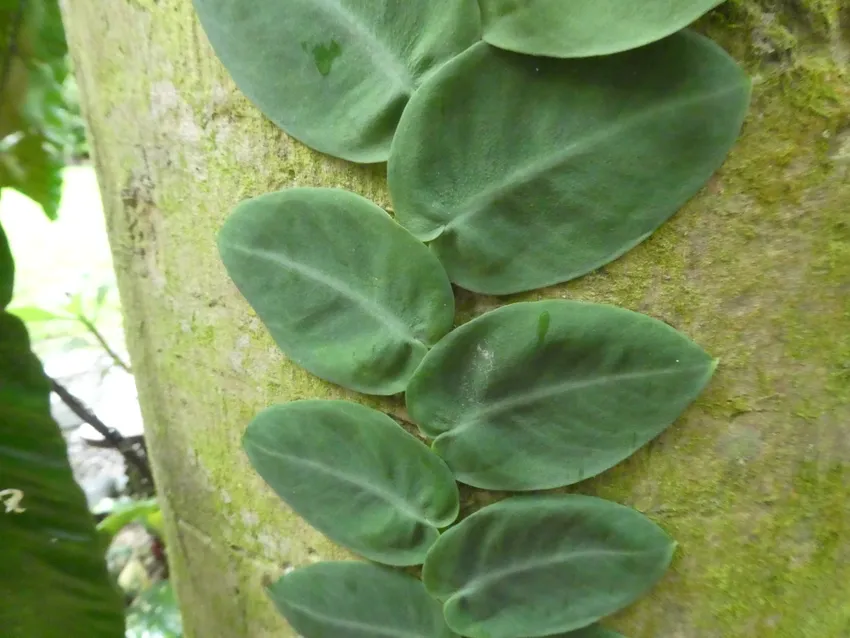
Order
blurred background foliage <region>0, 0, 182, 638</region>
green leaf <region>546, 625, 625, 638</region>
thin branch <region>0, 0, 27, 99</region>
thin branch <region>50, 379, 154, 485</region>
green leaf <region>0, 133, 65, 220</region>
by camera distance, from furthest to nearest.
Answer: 1. thin branch <region>50, 379, 154, 485</region>
2. green leaf <region>0, 133, 65, 220</region>
3. thin branch <region>0, 0, 27, 99</region>
4. blurred background foliage <region>0, 0, 182, 638</region>
5. green leaf <region>546, 625, 625, 638</region>

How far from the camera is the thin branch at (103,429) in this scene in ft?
2.77

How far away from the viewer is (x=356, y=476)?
13.7 inches

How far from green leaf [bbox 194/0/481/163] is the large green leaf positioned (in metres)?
0.28

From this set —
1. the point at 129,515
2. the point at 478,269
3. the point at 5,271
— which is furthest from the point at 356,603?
the point at 129,515

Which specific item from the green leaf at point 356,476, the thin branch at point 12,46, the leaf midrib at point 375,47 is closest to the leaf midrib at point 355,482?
the green leaf at point 356,476

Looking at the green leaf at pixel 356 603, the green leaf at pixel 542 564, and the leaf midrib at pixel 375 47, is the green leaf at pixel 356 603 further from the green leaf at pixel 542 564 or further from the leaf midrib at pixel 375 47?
the leaf midrib at pixel 375 47

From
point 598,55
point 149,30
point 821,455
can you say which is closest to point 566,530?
point 821,455

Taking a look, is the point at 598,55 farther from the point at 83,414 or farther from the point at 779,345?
the point at 83,414

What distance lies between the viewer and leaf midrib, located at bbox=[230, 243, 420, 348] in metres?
0.31

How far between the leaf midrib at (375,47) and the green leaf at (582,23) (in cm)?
4

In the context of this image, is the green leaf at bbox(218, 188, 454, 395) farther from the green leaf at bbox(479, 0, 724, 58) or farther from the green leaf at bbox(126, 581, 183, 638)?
the green leaf at bbox(126, 581, 183, 638)

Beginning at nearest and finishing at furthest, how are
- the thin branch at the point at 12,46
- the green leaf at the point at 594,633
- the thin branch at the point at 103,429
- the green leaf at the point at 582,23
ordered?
the green leaf at the point at 582,23 < the green leaf at the point at 594,633 < the thin branch at the point at 12,46 < the thin branch at the point at 103,429

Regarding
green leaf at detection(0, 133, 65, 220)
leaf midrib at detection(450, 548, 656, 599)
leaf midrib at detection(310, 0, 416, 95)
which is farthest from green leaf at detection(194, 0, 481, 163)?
green leaf at detection(0, 133, 65, 220)

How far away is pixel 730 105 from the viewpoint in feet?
0.79
